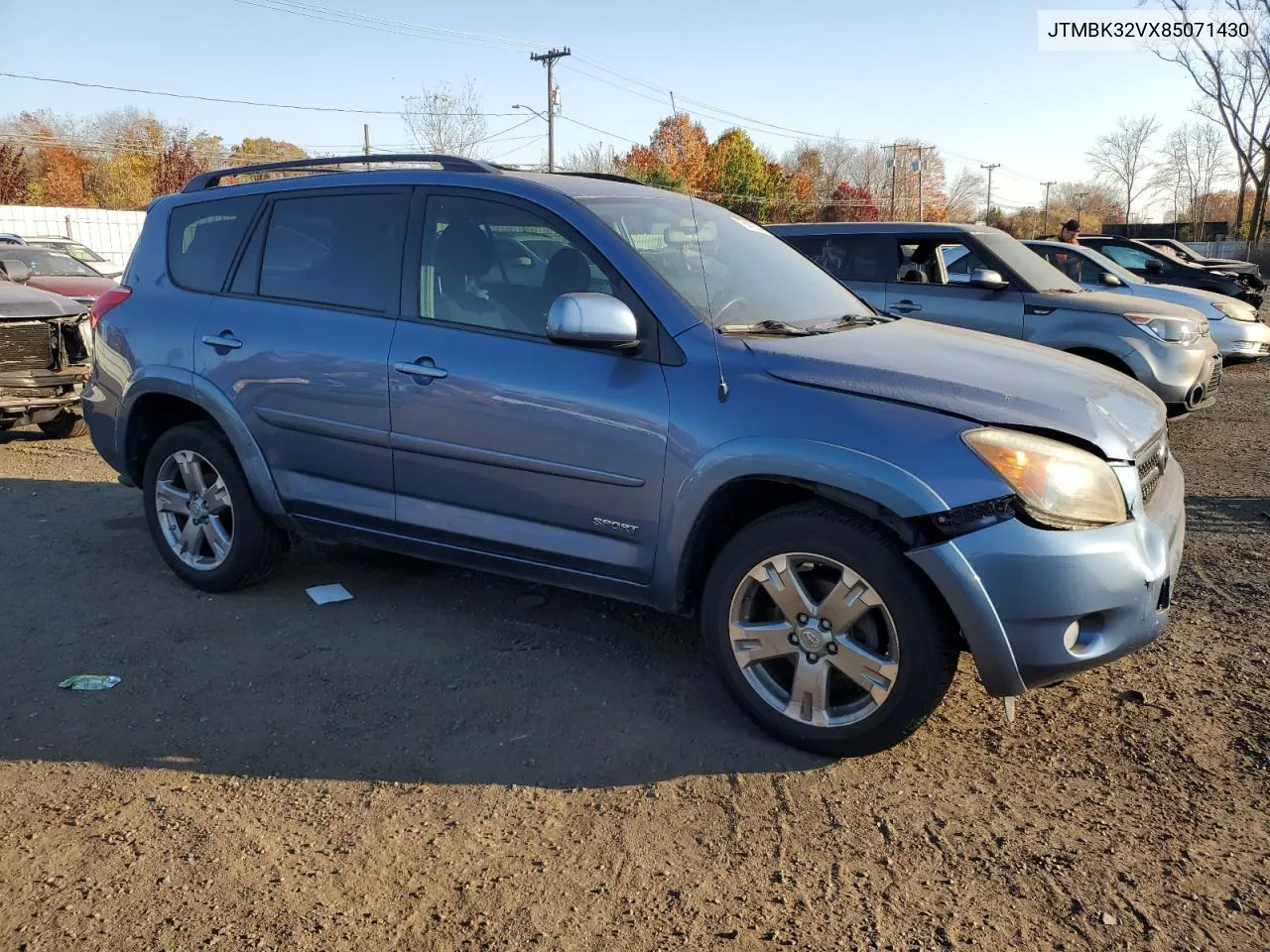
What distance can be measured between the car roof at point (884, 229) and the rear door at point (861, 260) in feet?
0.14

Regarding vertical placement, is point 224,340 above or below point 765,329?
below

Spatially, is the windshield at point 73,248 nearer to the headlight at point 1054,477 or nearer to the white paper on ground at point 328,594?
the white paper on ground at point 328,594

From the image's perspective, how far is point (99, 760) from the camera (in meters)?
3.34

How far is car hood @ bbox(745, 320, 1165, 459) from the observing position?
10.4 ft

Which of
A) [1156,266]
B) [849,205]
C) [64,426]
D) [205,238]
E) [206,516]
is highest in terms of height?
[849,205]

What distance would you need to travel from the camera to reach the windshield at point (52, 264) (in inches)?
562

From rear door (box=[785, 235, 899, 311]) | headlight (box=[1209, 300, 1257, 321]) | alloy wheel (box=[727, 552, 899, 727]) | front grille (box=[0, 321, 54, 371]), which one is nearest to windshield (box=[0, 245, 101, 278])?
front grille (box=[0, 321, 54, 371])

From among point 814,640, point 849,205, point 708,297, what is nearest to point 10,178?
point 708,297

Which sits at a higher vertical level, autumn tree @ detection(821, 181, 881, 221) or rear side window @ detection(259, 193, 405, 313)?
autumn tree @ detection(821, 181, 881, 221)

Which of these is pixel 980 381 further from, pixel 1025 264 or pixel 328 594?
pixel 1025 264

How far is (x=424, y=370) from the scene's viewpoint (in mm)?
3977

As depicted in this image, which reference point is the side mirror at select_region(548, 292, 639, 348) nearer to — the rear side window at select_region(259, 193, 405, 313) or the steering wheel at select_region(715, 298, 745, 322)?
the steering wheel at select_region(715, 298, 745, 322)

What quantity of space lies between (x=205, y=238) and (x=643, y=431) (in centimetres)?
268

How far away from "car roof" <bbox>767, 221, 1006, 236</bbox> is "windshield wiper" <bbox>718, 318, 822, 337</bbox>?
16.9 ft
